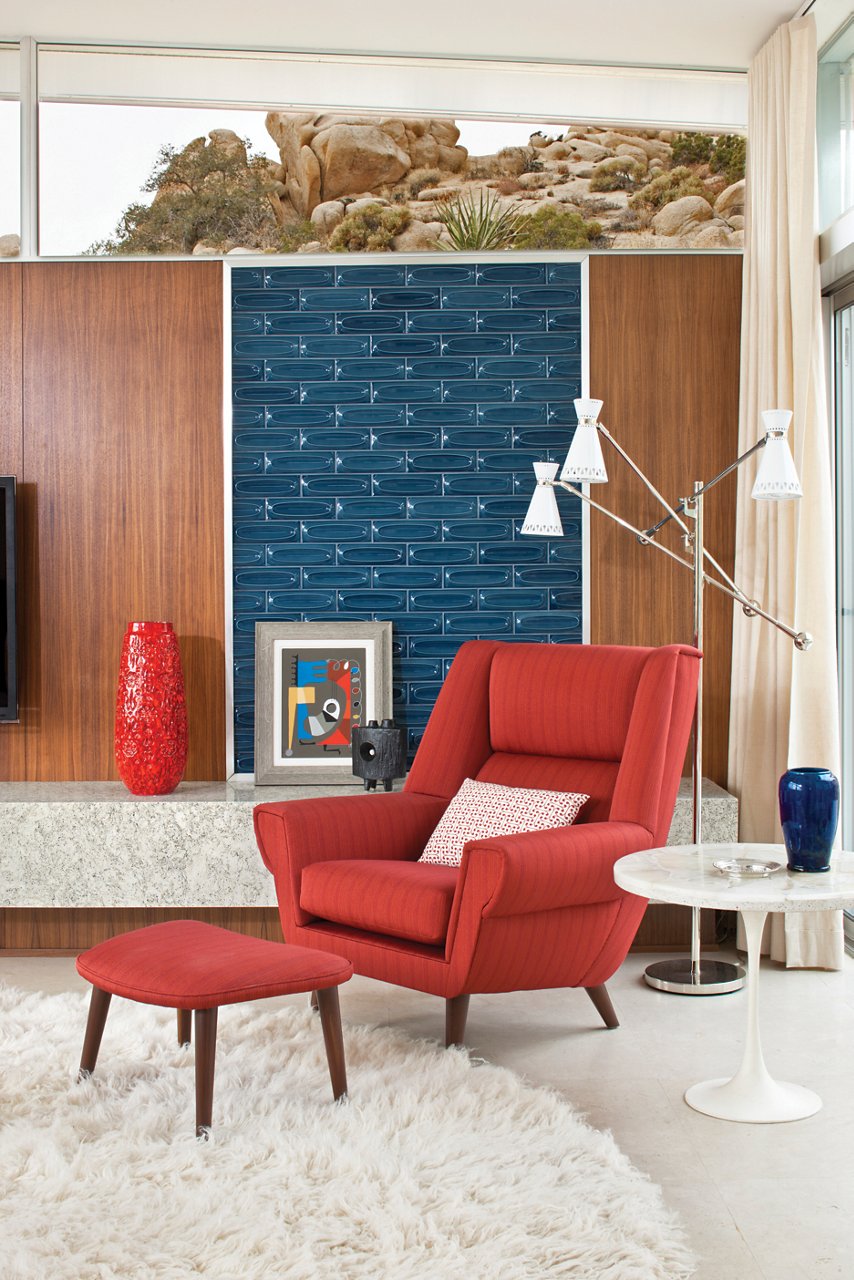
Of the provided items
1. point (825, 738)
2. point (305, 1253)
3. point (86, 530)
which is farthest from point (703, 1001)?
point (86, 530)

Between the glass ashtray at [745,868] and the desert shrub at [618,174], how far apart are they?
2608 millimetres

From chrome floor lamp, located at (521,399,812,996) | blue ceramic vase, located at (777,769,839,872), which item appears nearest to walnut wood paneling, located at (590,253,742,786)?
chrome floor lamp, located at (521,399,812,996)

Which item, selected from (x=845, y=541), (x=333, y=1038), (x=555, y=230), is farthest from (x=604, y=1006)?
(x=555, y=230)

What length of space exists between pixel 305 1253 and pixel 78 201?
11.8 ft

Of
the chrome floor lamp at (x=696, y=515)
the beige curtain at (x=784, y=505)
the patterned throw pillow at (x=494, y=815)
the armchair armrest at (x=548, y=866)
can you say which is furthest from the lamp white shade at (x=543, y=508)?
the armchair armrest at (x=548, y=866)

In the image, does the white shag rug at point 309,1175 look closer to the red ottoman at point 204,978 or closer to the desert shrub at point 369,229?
the red ottoman at point 204,978

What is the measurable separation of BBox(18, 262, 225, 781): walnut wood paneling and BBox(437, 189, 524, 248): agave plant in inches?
33.1

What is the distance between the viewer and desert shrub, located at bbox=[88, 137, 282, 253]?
4.35 m

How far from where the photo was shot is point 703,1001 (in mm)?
3566

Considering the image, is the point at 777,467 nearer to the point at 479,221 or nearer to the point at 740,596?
the point at 740,596

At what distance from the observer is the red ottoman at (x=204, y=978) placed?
8.20ft

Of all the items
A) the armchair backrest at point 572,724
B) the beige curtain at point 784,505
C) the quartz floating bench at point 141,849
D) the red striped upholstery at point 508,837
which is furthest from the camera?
the quartz floating bench at point 141,849

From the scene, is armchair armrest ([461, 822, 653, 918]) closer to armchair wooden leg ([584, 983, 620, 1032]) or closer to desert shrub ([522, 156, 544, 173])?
armchair wooden leg ([584, 983, 620, 1032])

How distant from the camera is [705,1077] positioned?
2.94 metres
